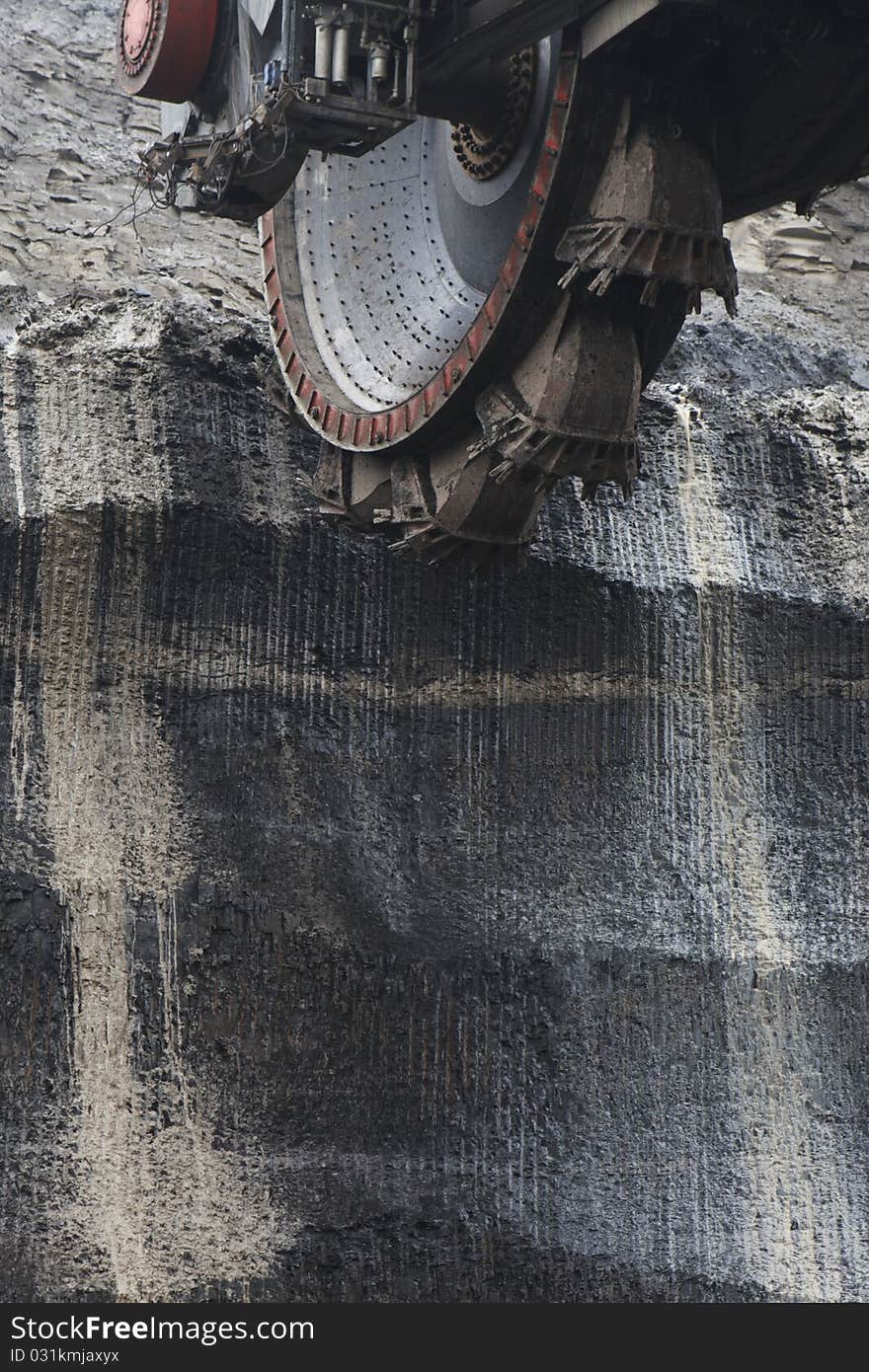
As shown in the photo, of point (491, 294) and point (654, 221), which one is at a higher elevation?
point (654, 221)

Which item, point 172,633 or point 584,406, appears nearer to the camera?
point 584,406

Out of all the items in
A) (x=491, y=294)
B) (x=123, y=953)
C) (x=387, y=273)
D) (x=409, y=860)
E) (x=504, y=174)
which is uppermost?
(x=504, y=174)

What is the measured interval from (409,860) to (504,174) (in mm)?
2976

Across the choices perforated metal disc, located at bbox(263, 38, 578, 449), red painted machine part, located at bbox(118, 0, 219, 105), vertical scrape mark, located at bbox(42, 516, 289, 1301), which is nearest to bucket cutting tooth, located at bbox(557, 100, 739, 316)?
perforated metal disc, located at bbox(263, 38, 578, 449)

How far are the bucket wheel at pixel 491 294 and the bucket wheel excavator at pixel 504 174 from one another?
1cm

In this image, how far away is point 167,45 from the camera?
6.07m

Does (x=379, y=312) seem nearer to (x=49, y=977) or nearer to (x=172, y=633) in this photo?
(x=172, y=633)

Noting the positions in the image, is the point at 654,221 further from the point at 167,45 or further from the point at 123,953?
the point at 123,953

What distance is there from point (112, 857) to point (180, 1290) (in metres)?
1.75

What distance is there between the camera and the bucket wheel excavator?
203 inches

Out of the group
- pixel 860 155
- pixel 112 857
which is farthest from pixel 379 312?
pixel 112 857

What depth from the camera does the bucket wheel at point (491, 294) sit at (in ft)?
17.1

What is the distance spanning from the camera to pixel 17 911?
6621 mm

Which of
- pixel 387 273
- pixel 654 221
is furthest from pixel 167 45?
pixel 654 221
